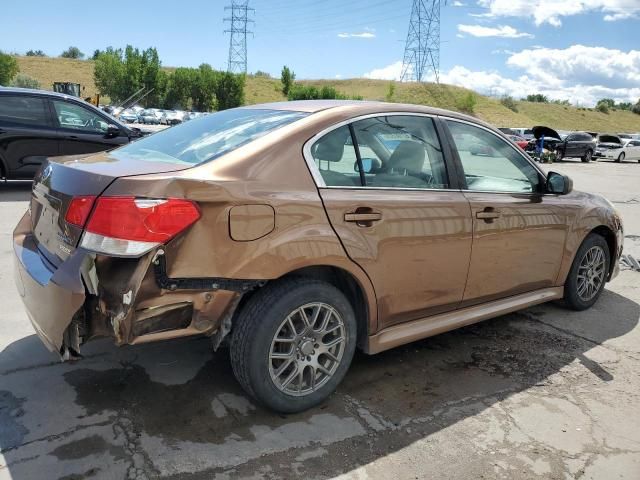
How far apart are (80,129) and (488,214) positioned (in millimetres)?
8195

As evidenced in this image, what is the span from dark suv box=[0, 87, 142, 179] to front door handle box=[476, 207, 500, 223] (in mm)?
7929

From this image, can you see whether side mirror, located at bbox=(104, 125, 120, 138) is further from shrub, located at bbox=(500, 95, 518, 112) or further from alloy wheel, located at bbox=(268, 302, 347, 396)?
shrub, located at bbox=(500, 95, 518, 112)

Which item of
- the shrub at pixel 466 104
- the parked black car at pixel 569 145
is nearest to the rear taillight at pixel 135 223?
the parked black car at pixel 569 145

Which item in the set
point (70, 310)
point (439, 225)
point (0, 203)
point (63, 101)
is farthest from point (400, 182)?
point (63, 101)

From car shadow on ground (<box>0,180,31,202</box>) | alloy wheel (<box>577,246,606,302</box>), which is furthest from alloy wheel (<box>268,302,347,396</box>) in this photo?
car shadow on ground (<box>0,180,31,202</box>)

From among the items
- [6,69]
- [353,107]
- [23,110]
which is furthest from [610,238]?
[6,69]

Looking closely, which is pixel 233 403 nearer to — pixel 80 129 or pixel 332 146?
pixel 332 146

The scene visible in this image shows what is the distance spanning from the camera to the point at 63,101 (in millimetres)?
9430

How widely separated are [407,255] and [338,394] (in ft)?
2.98

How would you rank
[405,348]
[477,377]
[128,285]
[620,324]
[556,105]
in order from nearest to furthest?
[128,285]
[477,377]
[405,348]
[620,324]
[556,105]

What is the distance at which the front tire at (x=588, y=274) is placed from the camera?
459cm

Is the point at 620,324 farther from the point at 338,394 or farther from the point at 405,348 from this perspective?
the point at 338,394

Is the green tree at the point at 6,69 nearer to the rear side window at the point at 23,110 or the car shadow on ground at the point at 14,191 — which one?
the car shadow on ground at the point at 14,191

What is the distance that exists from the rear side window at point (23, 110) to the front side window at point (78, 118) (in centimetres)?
24
